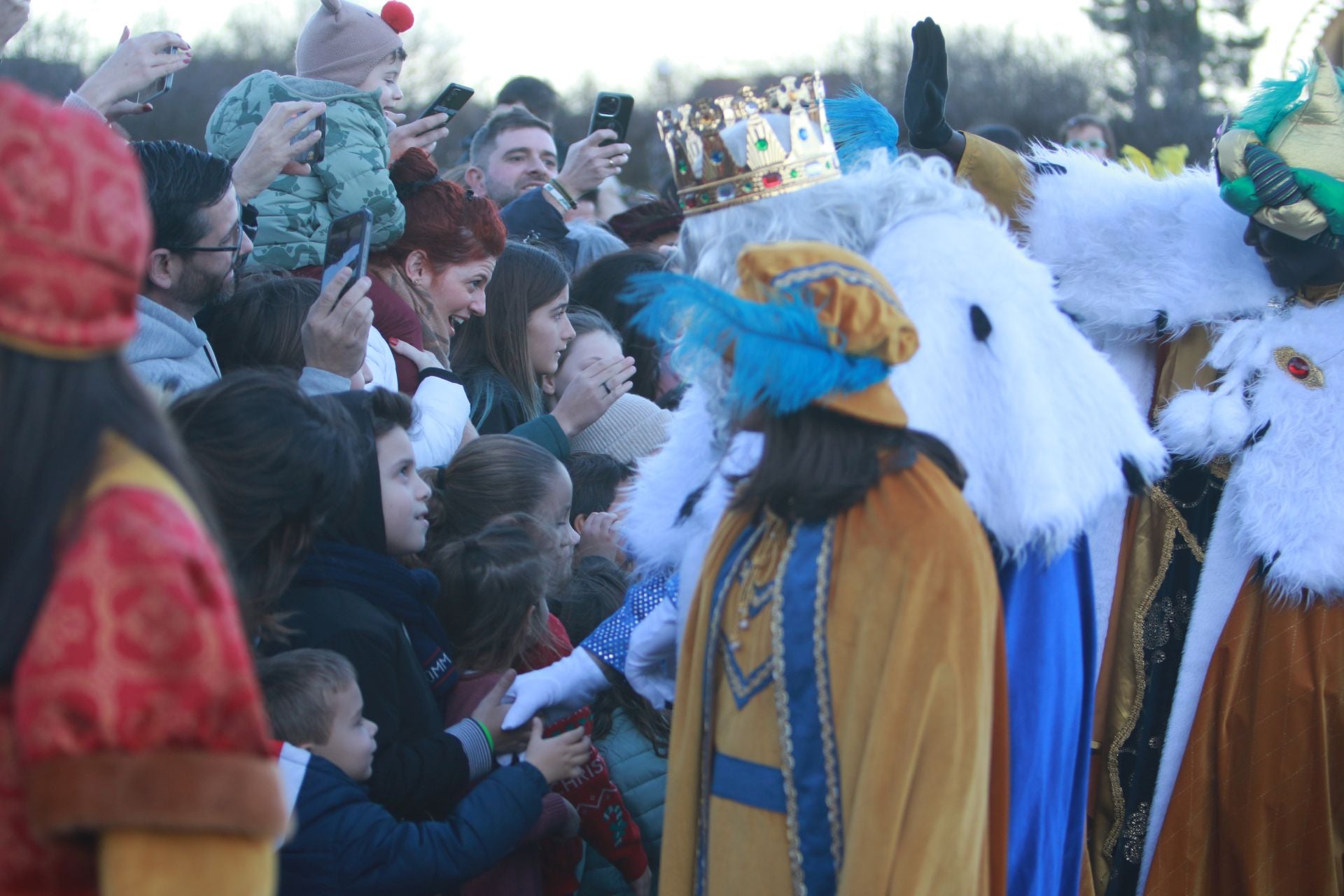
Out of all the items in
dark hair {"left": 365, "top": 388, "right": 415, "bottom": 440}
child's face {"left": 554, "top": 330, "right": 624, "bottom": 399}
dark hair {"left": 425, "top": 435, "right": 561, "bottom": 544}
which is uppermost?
dark hair {"left": 365, "top": 388, "right": 415, "bottom": 440}

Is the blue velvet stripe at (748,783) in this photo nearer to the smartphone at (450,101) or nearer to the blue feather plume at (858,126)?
the blue feather plume at (858,126)

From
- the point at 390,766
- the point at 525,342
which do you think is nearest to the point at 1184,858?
the point at 390,766

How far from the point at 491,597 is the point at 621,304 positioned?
208cm

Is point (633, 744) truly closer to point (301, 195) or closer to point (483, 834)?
point (483, 834)

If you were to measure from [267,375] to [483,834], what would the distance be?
915mm

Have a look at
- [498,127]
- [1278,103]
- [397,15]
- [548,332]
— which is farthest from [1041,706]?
[498,127]

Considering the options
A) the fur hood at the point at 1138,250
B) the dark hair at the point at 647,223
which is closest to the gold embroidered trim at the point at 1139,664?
the fur hood at the point at 1138,250

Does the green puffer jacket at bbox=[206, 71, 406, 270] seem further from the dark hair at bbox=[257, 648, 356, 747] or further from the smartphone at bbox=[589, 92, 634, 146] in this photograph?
the dark hair at bbox=[257, 648, 356, 747]

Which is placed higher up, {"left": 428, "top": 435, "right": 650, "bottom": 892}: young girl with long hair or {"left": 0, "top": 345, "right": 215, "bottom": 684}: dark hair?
{"left": 0, "top": 345, "right": 215, "bottom": 684}: dark hair

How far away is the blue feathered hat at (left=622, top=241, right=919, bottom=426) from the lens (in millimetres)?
1995

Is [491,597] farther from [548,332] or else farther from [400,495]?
[548,332]

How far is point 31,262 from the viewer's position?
120 centimetres

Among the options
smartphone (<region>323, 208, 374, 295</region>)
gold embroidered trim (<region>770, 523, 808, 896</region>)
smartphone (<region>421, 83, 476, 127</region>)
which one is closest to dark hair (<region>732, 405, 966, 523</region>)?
gold embroidered trim (<region>770, 523, 808, 896</region>)

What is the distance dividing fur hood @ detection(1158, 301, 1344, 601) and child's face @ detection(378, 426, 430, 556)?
174cm
